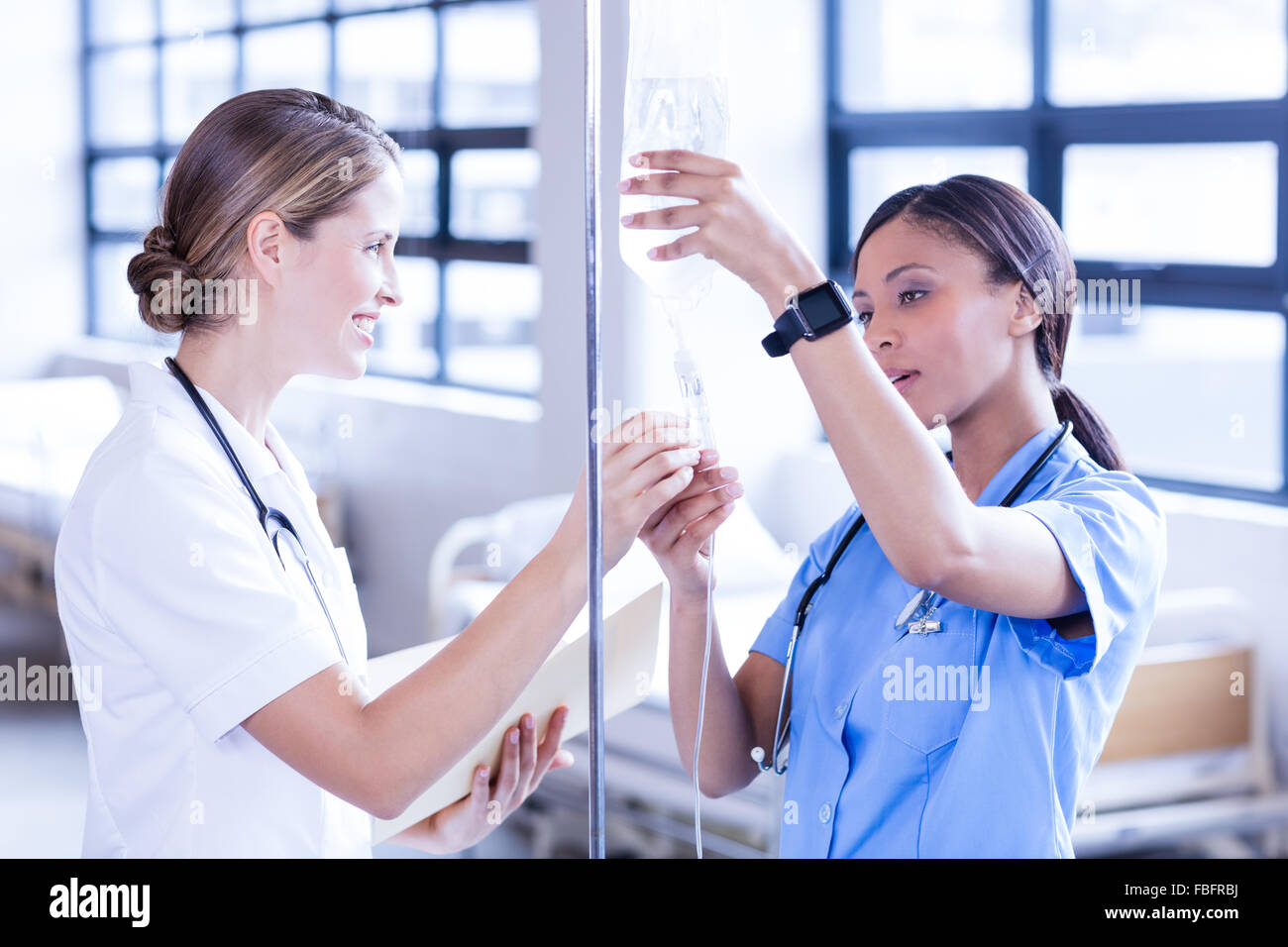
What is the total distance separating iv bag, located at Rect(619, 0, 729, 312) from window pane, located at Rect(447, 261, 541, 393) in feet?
13.0

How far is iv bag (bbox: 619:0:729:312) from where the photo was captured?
1034mm

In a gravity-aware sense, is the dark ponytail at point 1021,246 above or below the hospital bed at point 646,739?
above

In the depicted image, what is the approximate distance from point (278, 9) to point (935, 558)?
560 centimetres

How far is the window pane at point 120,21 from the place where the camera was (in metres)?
6.67

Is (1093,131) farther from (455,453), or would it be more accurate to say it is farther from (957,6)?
(455,453)

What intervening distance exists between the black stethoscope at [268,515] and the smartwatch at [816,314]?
0.48 metres

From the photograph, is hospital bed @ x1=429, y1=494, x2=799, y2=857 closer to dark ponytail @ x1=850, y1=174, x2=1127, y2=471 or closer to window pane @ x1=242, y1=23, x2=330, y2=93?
dark ponytail @ x1=850, y1=174, x2=1127, y2=471

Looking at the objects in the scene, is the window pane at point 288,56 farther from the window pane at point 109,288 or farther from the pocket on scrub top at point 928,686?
the pocket on scrub top at point 928,686

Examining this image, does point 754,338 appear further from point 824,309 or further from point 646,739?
point 824,309

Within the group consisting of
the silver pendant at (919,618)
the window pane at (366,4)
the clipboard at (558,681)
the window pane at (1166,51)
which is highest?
the window pane at (366,4)

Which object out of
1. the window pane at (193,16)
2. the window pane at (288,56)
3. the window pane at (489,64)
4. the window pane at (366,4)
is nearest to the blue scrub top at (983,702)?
the window pane at (489,64)

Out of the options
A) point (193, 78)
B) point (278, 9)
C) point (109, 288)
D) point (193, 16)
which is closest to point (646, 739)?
point (278, 9)

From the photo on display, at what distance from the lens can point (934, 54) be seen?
3.75 meters

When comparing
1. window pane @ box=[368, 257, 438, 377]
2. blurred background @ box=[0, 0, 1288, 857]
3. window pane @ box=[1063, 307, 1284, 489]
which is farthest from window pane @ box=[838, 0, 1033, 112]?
window pane @ box=[368, 257, 438, 377]
